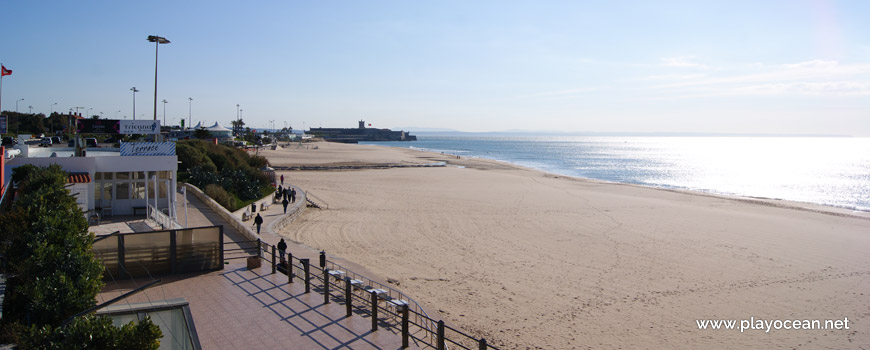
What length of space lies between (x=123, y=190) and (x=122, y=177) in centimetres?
38

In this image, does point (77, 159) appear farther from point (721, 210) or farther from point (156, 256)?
point (721, 210)

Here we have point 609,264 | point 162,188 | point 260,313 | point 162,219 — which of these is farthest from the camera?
point 162,188

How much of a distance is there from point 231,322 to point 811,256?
60.1 feet

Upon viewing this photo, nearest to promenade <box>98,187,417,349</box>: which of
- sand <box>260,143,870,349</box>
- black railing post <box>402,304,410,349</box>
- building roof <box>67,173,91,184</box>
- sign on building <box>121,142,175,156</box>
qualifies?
black railing post <box>402,304,410,349</box>

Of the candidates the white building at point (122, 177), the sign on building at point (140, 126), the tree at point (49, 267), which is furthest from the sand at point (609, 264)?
the tree at point (49, 267)

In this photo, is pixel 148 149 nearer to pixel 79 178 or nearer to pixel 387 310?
pixel 79 178

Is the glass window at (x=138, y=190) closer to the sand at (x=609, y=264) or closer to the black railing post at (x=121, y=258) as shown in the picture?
the sand at (x=609, y=264)

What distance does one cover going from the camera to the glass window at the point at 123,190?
51.2 feet

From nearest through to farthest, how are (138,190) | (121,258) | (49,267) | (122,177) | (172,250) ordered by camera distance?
(49,267) < (121,258) < (172,250) < (122,177) < (138,190)

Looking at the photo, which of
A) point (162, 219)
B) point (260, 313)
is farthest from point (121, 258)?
point (162, 219)

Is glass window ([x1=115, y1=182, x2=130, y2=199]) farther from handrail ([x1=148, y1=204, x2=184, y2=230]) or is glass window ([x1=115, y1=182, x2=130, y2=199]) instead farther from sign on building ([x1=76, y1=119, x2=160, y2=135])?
sign on building ([x1=76, y1=119, x2=160, y2=135])

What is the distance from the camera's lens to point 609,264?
16.1 m

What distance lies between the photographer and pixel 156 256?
1034cm

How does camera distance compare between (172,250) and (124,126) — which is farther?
(124,126)
